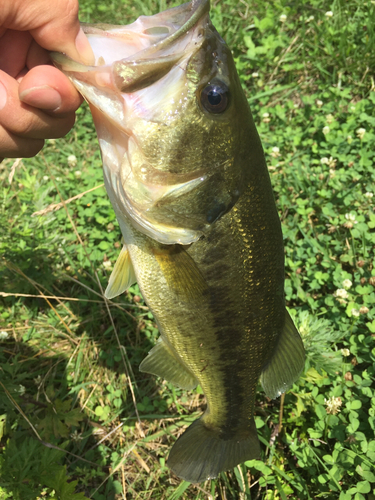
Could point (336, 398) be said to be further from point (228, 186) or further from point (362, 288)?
point (228, 186)

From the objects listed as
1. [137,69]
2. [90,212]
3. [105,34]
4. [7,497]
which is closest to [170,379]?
[7,497]

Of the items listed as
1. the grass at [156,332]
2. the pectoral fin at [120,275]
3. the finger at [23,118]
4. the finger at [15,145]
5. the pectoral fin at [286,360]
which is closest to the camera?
the finger at [23,118]

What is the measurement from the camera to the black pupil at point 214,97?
147 cm

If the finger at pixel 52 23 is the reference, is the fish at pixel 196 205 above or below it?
below

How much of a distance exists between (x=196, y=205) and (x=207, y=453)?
1.32 metres

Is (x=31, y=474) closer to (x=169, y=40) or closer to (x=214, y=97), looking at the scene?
(x=214, y=97)

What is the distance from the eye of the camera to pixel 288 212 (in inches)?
141

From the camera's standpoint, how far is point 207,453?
202cm

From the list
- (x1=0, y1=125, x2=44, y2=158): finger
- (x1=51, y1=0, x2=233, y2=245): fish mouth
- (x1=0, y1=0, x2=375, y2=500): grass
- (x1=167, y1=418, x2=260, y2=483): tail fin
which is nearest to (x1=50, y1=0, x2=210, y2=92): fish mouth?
(x1=51, y1=0, x2=233, y2=245): fish mouth

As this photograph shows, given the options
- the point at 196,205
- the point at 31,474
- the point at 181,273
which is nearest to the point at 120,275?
the point at 181,273

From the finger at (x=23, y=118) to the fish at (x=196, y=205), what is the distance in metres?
0.19

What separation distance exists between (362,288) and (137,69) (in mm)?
2202

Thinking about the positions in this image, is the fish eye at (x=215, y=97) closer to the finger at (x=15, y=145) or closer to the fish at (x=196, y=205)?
the fish at (x=196, y=205)

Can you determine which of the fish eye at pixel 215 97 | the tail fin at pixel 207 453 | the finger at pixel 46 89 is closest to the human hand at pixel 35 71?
the finger at pixel 46 89
